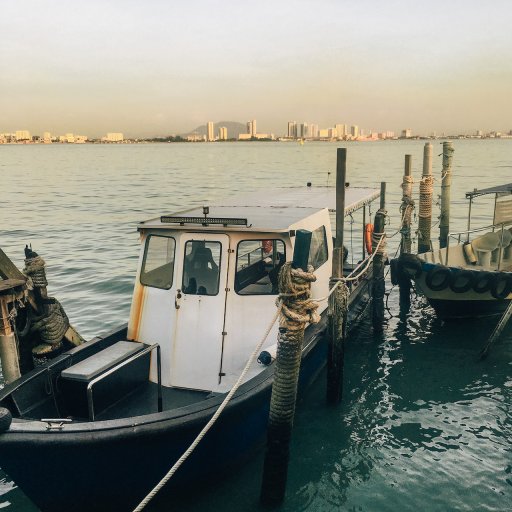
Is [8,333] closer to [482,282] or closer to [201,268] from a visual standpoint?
[201,268]

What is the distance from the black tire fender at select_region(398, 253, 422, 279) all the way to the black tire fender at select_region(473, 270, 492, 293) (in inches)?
50.6

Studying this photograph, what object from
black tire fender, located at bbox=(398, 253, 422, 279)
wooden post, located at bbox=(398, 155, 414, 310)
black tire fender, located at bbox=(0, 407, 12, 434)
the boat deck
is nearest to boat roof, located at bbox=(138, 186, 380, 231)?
wooden post, located at bbox=(398, 155, 414, 310)

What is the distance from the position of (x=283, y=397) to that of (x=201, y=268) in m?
2.75

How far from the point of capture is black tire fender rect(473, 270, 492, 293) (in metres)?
12.5

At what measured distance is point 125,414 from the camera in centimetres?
758

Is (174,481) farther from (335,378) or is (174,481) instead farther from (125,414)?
(335,378)

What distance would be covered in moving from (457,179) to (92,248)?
5294cm

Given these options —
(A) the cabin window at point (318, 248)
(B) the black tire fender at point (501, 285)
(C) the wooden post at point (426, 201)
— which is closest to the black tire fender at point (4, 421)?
(A) the cabin window at point (318, 248)

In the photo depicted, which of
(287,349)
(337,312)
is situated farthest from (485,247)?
(287,349)

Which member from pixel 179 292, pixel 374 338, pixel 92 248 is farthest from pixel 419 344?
pixel 92 248

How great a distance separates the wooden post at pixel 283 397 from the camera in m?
6.32

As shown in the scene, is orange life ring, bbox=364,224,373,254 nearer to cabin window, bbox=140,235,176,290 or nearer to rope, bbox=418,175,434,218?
rope, bbox=418,175,434,218

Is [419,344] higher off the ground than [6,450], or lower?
lower

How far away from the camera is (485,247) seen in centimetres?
1552
